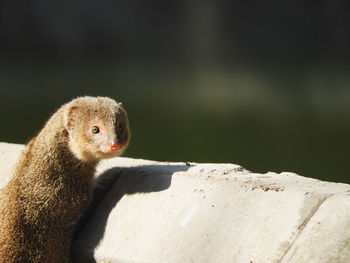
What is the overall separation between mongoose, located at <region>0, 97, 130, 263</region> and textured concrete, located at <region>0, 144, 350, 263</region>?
16 cm

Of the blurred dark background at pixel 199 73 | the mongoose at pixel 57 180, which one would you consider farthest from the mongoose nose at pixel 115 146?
the blurred dark background at pixel 199 73

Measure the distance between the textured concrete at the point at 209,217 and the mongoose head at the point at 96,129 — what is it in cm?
28

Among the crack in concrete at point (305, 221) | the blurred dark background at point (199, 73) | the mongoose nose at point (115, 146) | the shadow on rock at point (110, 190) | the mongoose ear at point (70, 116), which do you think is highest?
the mongoose ear at point (70, 116)

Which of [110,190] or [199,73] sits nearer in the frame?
[110,190]

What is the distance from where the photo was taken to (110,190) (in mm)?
4383

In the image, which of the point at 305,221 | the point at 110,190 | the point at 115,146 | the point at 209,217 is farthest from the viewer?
the point at 110,190

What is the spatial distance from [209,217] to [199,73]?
51.4 feet

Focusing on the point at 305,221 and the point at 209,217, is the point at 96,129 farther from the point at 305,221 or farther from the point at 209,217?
the point at 305,221

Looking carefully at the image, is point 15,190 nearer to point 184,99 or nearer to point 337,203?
point 337,203

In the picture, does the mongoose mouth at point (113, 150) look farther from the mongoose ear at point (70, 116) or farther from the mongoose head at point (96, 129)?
the mongoose ear at point (70, 116)

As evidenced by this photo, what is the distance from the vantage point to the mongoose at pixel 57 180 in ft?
13.6

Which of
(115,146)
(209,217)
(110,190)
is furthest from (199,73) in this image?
(209,217)

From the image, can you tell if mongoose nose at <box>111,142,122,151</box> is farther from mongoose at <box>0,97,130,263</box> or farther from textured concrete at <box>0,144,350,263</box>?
textured concrete at <box>0,144,350,263</box>

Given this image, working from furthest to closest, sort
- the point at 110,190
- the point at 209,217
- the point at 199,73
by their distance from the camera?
the point at 199,73 → the point at 110,190 → the point at 209,217
